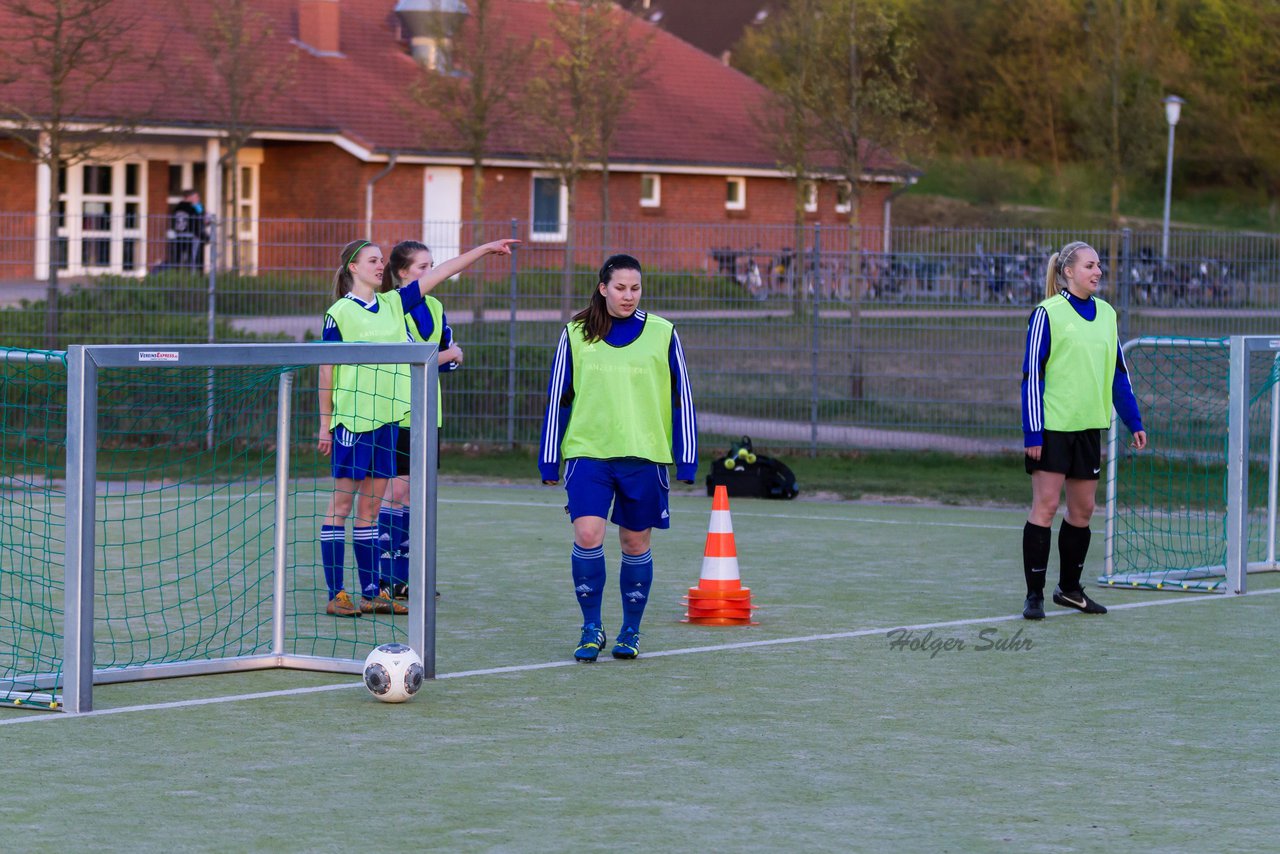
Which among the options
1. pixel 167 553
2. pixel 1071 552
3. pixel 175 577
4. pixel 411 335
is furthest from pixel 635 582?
pixel 167 553

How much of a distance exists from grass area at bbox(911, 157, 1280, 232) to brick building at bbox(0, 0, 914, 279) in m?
7.86

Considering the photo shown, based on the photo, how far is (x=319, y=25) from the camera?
→ 38125 millimetres

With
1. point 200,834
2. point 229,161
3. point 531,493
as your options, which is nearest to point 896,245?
point 531,493

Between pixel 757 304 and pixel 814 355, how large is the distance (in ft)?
2.37

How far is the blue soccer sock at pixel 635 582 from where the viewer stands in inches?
322

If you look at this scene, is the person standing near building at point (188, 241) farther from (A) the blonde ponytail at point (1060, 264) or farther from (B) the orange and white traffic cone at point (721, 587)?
(A) the blonde ponytail at point (1060, 264)

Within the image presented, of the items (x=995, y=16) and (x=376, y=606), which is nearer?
(x=376, y=606)

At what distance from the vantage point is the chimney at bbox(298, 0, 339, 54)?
125 feet

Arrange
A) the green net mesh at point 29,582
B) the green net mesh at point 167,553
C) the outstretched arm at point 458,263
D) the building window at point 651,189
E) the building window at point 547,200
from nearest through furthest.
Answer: the green net mesh at point 29,582, the outstretched arm at point 458,263, the green net mesh at point 167,553, the building window at point 547,200, the building window at point 651,189

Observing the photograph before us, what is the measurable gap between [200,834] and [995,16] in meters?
61.7

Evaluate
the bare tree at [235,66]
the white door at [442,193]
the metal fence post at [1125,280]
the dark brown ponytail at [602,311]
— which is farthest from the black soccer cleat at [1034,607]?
the white door at [442,193]

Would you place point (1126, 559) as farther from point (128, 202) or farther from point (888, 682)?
point (128, 202)

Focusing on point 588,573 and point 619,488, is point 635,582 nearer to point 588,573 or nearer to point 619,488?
point 588,573

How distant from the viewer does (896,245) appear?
16906 millimetres
